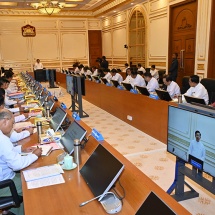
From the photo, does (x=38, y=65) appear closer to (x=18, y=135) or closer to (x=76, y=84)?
(x=76, y=84)

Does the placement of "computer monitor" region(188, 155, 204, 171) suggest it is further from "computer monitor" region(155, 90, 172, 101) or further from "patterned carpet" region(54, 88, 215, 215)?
"computer monitor" region(155, 90, 172, 101)

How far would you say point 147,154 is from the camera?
3500 millimetres

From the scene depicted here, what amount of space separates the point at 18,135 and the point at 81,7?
37.5 ft

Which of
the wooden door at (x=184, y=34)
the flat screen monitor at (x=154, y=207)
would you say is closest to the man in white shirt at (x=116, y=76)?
the wooden door at (x=184, y=34)

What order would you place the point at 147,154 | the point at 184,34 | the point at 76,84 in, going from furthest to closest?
the point at 184,34 → the point at 76,84 → the point at 147,154

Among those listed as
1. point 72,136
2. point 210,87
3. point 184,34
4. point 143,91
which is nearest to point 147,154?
point 143,91

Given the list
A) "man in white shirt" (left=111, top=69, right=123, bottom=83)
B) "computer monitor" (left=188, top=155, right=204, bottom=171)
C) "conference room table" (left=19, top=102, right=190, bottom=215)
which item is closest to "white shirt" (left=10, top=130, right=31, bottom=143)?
"conference room table" (left=19, top=102, right=190, bottom=215)

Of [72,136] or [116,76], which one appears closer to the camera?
[72,136]

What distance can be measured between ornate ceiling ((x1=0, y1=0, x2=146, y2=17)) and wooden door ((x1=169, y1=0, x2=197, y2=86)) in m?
2.12

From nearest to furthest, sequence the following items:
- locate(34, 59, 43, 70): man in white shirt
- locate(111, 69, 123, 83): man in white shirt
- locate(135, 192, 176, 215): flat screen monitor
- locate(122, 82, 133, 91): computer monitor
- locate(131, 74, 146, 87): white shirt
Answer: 1. locate(135, 192, 176, 215): flat screen monitor
2. locate(122, 82, 133, 91): computer monitor
3. locate(131, 74, 146, 87): white shirt
4. locate(111, 69, 123, 83): man in white shirt
5. locate(34, 59, 43, 70): man in white shirt

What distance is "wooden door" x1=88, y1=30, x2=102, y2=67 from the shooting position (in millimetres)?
14117

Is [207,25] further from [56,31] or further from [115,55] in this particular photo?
[56,31]

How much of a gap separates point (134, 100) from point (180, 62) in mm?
3879

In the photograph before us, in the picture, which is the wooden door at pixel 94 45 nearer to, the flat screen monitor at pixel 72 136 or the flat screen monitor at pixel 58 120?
the flat screen monitor at pixel 58 120
